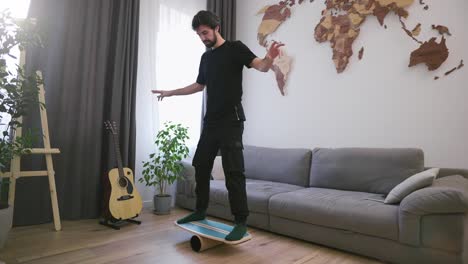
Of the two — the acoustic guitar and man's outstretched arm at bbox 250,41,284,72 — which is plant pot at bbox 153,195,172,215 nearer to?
the acoustic guitar

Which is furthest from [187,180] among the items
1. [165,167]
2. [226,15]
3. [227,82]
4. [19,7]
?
[226,15]

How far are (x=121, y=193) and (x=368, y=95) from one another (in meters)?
2.44

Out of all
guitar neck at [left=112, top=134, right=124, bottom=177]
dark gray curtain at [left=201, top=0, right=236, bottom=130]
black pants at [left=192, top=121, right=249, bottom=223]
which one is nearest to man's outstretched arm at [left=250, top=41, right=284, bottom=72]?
black pants at [left=192, top=121, right=249, bottom=223]

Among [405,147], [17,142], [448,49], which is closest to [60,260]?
[17,142]

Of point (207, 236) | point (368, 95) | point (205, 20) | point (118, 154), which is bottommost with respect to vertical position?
point (207, 236)

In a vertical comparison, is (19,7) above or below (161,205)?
above

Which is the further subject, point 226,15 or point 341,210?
point 226,15

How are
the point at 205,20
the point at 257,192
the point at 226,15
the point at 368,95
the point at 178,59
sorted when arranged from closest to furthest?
the point at 205,20 < the point at 257,192 < the point at 368,95 < the point at 178,59 < the point at 226,15

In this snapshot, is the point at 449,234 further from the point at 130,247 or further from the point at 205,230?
the point at 130,247

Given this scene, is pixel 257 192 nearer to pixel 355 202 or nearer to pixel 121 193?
pixel 355 202

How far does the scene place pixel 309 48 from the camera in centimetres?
335

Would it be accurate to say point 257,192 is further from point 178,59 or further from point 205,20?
point 178,59

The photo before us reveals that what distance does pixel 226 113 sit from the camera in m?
1.98

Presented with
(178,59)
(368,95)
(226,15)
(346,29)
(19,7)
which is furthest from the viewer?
(226,15)
